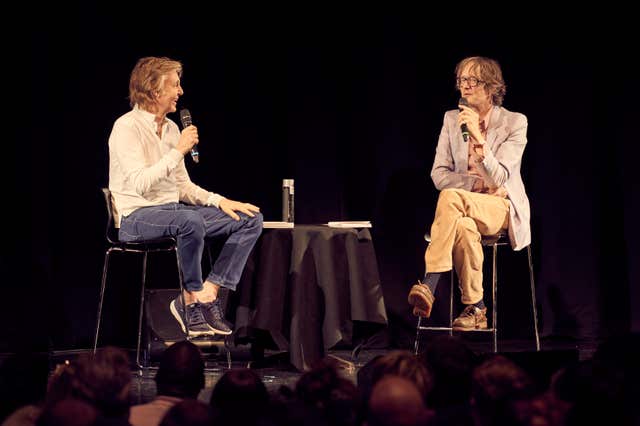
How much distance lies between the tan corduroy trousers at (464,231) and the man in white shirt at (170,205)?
86 centimetres

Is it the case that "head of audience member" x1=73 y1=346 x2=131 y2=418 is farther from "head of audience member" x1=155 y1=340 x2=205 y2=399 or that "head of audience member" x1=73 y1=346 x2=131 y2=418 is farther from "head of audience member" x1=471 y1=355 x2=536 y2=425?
"head of audience member" x1=471 y1=355 x2=536 y2=425

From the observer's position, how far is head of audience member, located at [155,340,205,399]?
8.19ft

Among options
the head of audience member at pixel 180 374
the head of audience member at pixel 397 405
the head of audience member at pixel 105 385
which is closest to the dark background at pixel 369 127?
the head of audience member at pixel 180 374

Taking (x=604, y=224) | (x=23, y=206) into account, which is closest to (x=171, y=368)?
(x=23, y=206)

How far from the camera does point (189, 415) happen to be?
2.02 meters

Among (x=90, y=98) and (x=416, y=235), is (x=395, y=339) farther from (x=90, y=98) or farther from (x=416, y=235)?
(x=90, y=98)

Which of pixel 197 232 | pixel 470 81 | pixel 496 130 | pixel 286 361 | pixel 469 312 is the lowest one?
pixel 286 361

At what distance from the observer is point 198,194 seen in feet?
15.5

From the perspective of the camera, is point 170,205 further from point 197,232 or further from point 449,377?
point 449,377

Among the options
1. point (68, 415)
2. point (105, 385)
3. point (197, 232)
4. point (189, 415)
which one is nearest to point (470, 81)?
point (197, 232)

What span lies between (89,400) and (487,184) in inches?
118

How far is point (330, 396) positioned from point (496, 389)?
423mm

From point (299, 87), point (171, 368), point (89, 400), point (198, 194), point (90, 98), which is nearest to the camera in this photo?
point (89, 400)

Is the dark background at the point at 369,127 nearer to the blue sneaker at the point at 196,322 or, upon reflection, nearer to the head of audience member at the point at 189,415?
the blue sneaker at the point at 196,322
